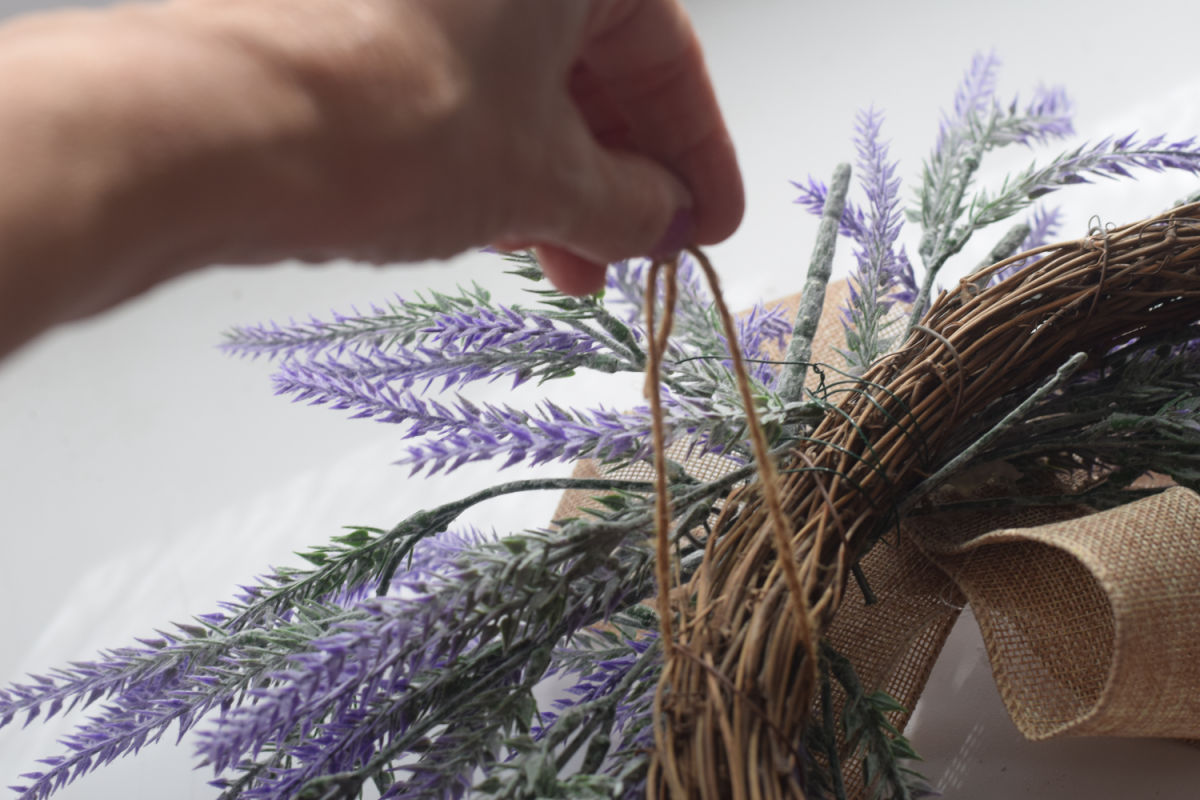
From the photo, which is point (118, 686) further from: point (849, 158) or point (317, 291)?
point (849, 158)

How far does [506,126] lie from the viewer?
0.27 metres

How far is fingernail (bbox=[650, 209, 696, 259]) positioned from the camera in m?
0.35

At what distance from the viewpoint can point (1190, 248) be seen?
1.56 feet

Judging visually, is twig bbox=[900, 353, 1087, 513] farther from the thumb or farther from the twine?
the thumb

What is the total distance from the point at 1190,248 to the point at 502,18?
40 centimetres

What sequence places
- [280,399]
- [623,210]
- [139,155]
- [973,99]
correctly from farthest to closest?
1. [280,399]
2. [973,99]
3. [623,210]
4. [139,155]

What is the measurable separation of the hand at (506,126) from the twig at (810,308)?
0.16 m

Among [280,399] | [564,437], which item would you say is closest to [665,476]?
[564,437]

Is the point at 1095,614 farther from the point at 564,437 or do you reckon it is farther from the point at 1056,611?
the point at 564,437

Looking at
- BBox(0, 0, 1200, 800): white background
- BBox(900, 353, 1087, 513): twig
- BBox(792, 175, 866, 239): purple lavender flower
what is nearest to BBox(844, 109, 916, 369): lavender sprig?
BBox(792, 175, 866, 239): purple lavender flower

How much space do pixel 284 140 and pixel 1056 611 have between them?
40 centimetres

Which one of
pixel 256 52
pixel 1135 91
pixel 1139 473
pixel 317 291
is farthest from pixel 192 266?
pixel 1135 91

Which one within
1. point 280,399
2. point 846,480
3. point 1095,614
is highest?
point 280,399

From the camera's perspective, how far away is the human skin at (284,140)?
7.3 inches
